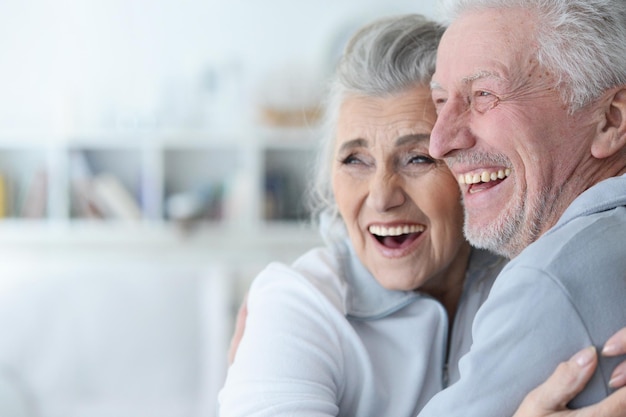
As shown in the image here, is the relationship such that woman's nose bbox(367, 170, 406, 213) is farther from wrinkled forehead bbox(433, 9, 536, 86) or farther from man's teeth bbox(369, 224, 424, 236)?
wrinkled forehead bbox(433, 9, 536, 86)

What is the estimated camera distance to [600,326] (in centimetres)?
104

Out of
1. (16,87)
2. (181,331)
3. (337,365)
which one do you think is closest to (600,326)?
(337,365)

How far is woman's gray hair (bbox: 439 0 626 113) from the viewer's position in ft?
4.20

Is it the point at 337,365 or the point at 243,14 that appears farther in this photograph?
the point at 243,14

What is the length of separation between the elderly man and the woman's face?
11 cm

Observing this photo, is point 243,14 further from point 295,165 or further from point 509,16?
point 509,16

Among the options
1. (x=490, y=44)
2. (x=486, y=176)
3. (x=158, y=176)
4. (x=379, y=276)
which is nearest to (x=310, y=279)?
(x=379, y=276)

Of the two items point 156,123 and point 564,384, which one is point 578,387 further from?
point 156,123

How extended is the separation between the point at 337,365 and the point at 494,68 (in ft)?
1.89

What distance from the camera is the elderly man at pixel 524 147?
42.6 inches

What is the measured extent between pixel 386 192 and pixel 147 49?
3.98 metres

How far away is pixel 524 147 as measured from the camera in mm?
1297

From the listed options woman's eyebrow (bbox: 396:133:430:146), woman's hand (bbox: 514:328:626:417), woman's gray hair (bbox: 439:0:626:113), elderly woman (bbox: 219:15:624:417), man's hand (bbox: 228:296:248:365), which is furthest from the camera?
man's hand (bbox: 228:296:248:365)

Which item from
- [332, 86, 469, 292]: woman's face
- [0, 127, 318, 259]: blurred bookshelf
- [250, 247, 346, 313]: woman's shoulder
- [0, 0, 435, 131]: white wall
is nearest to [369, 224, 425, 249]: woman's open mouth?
[332, 86, 469, 292]: woman's face
